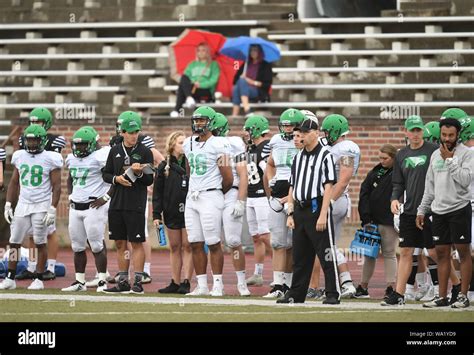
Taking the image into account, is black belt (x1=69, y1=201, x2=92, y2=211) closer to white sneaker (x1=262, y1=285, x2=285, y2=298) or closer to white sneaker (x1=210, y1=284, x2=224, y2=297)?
white sneaker (x1=210, y1=284, x2=224, y2=297)

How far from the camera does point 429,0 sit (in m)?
24.7

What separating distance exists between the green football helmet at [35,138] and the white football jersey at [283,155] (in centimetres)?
293

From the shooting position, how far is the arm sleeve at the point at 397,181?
15.0m

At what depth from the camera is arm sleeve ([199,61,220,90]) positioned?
2409cm

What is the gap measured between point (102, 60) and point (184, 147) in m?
10.7

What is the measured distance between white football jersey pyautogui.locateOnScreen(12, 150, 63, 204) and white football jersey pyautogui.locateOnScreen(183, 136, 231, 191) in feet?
6.51

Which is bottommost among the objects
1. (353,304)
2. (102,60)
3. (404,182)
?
(353,304)

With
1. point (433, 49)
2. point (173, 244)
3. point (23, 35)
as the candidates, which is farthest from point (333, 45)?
point (173, 244)

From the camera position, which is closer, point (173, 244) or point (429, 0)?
point (173, 244)

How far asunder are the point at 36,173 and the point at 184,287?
233cm

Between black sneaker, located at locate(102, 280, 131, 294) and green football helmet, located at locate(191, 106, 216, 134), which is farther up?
green football helmet, located at locate(191, 106, 216, 134)

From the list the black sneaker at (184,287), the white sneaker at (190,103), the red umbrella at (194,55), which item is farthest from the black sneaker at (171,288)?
the red umbrella at (194,55)

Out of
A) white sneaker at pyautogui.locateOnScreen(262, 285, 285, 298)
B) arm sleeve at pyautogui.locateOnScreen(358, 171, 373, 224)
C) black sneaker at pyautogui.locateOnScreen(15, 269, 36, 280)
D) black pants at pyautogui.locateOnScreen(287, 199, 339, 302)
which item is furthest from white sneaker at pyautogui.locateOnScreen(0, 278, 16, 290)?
arm sleeve at pyautogui.locateOnScreen(358, 171, 373, 224)
